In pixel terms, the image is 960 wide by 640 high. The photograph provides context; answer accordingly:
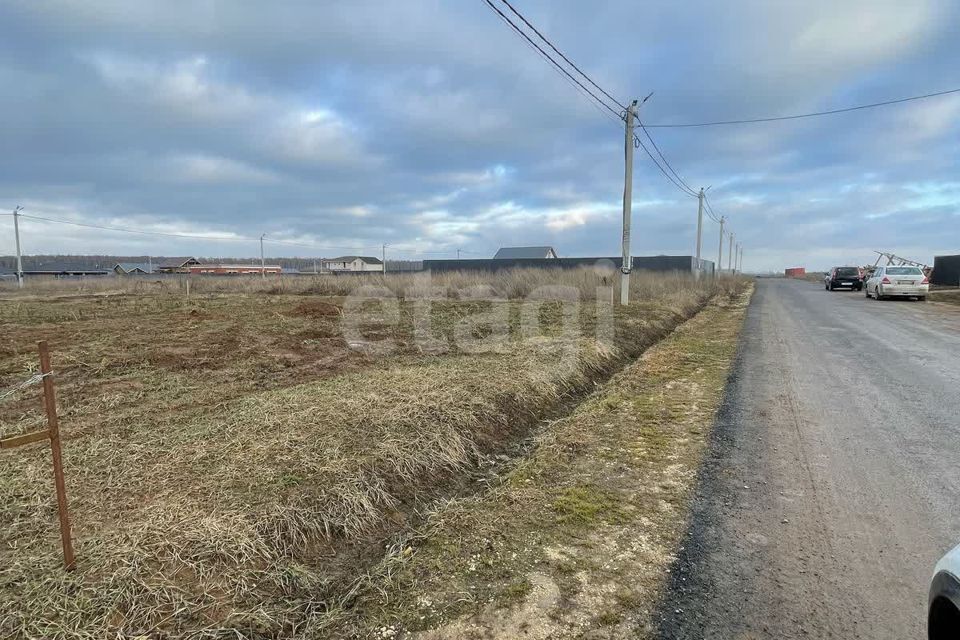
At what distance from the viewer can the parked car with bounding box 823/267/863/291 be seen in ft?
94.8

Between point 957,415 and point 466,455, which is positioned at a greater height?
point 957,415

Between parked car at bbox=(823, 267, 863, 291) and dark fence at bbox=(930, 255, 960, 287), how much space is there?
641cm

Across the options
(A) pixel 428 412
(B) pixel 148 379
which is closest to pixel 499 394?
(A) pixel 428 412

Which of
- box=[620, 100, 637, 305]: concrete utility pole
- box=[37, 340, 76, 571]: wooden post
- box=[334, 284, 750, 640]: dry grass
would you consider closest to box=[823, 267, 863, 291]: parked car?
box=[620, 100, 637, 305]: concrete utility pole

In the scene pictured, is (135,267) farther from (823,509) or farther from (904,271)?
(823,509)

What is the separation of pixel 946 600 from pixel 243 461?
411 centimetres

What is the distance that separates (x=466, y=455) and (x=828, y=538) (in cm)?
282

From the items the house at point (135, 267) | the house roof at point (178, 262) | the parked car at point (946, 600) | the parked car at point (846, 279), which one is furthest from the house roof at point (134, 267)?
the parked car at point (946, 600)

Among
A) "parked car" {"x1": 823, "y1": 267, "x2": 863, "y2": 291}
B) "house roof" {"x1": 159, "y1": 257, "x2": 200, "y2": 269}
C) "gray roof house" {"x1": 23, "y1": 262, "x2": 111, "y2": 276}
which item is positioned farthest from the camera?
"house roof" {"x1": 159, "y1": 257, "x2": 200, "y2": 269}

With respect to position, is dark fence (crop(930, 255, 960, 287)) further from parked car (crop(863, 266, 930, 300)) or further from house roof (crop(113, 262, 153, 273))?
house roof (crop(113, 262, 153, 273))

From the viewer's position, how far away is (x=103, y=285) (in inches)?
1346

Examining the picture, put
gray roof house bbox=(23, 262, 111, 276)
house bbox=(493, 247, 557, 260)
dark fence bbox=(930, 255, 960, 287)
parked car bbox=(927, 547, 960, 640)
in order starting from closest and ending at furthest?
parked car bbox=(927, 547, 960, 640), dark fence bbox=(930, 255, 960, 287), house bbox=(493, 247, 557, 260), gray roof house bbox=(23, 262, 111, 276)

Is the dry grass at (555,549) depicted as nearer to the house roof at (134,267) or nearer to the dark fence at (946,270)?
the dark fence at (946,270)

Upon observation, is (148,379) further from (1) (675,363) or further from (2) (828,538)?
(1) (675,363)
